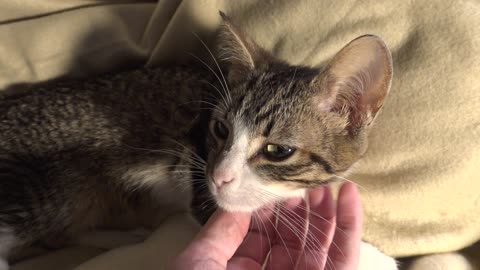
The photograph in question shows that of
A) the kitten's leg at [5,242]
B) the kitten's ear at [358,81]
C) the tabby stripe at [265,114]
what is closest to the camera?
the kitten's ear at [358,81]

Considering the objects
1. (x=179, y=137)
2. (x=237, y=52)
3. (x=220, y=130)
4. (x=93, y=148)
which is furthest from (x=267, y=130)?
(x=93, y=148)

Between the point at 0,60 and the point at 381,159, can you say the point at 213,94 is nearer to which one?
the point at 381,159

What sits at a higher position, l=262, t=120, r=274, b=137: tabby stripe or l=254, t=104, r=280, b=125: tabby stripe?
l=254, t=104, r=280, b=125: tabby stripe

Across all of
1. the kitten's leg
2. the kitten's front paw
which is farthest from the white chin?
the kitten's leg

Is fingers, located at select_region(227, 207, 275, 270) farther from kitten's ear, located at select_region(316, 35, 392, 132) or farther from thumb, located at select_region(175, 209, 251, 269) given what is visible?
kitten's ear, located at select_region(316, 35, 392, 132)

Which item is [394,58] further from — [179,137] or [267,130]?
[179,137]

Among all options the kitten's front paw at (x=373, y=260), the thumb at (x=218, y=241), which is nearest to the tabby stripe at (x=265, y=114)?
the thumb at (x=218, y=241)

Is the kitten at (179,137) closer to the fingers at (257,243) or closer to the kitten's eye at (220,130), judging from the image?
the kitten's eye at (220,130)
